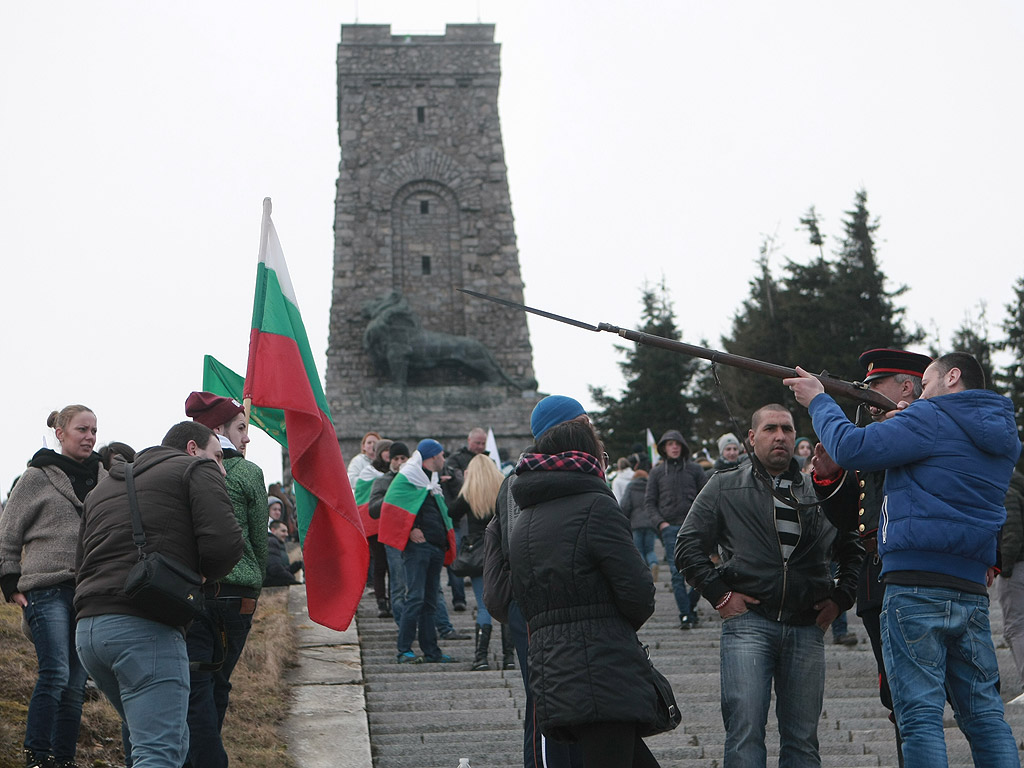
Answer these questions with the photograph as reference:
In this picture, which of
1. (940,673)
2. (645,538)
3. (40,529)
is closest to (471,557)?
(645,538)

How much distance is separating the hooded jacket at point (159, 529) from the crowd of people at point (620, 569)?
0.01 meters

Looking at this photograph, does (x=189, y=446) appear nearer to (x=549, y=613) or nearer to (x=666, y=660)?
(x=549, y=613)

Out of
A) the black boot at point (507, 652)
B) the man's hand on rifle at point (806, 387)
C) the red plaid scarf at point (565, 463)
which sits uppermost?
the man's hand on rifle at point (806, 387)

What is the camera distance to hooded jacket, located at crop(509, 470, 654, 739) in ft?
14.2

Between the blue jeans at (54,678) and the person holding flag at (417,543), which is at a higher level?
the person holding flag at (417,543)

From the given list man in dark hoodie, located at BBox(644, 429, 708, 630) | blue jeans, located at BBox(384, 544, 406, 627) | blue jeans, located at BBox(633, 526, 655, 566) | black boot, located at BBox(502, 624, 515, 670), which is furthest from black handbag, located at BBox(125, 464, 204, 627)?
blue jeans, located at BBox(633, 526, 655, 566)

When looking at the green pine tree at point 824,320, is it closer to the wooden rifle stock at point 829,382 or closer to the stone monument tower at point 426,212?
the stone monument tower at point 426,212

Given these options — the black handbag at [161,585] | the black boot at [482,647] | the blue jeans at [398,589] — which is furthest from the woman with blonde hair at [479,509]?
the black handbag at [161,585]

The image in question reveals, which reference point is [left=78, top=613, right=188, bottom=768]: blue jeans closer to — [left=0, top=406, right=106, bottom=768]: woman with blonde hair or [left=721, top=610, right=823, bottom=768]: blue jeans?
[left=0, top=406, right=106, bottom=768]: woman with blonde hair

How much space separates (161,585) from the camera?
14.3 ft

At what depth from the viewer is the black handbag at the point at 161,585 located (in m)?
4.35

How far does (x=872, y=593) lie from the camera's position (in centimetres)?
529

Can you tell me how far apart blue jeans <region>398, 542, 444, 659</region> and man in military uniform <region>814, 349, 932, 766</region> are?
172 inches

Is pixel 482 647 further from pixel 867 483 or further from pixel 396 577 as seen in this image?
pixel 867 483
